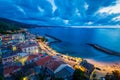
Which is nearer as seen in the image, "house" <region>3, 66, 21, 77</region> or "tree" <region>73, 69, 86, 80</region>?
"tree" <region>73, 69, 86, 80</region>

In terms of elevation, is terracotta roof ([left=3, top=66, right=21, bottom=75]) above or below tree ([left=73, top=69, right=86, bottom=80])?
below

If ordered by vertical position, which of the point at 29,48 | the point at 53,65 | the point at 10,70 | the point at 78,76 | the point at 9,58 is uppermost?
the point at 78,76

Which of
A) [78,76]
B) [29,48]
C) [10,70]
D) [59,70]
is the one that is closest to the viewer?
[78,76]

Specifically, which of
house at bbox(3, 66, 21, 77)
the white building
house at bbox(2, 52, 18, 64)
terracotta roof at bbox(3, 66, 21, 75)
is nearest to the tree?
house at bbox(3, 66, 21, 77)

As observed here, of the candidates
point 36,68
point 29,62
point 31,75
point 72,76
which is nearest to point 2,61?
point 29,62

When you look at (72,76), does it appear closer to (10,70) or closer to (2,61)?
(10,70)

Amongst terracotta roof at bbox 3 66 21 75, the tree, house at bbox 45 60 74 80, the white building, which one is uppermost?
the tree

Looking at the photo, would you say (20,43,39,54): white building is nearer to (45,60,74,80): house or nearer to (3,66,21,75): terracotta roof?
(3,66,21,75): terracotta roof

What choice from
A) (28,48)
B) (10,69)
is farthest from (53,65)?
(28,48)

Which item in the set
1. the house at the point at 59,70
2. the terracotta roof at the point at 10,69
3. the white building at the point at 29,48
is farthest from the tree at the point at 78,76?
the white building at the point at 29,48

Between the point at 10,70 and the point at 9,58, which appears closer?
the point at 10,70

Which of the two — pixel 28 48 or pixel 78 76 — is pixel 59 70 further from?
pixel 28 48
